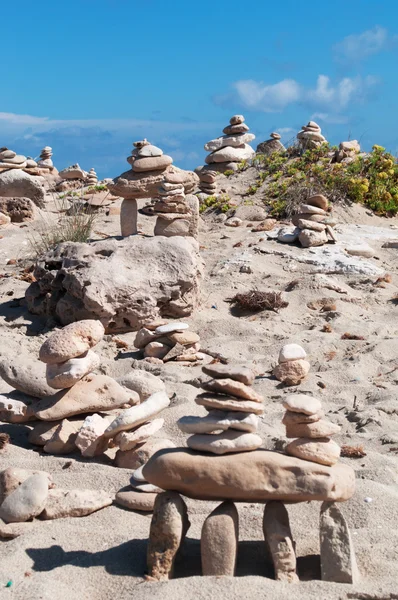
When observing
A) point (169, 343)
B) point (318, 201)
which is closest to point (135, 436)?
point (169, 343)

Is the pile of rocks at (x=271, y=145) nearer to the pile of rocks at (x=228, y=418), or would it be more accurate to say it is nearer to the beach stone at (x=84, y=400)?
the beach stone at (x=84, y=400)

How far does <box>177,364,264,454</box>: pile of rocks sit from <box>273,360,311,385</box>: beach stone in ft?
9.41

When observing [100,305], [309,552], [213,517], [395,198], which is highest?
[395,198]

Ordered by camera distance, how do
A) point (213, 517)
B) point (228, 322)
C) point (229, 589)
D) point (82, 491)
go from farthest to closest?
1. point (228, 322)
2. point (82, 491)
3. point (213, 517)
4. point (229, 589)

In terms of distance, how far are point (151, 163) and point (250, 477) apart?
7536 millimetres

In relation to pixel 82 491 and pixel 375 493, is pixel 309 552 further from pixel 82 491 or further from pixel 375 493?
pixel 82 491

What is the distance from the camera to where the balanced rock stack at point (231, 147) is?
16.5 m

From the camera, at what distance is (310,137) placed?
15.7 m

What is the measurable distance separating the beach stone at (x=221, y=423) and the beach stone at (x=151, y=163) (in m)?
7.19

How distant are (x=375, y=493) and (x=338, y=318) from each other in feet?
13.5

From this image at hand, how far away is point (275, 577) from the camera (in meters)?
3.22

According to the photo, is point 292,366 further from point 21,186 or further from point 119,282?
point 21,186

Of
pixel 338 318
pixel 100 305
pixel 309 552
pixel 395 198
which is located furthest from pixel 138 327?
pixel 395 198

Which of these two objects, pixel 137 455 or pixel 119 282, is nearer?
pixel 137 455
